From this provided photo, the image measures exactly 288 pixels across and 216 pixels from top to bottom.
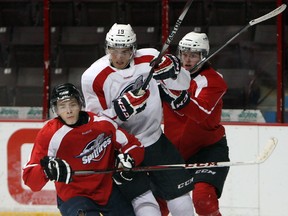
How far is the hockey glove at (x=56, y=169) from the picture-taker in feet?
12.4

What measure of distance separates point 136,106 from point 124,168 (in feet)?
0.85

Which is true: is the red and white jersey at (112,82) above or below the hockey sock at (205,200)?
above

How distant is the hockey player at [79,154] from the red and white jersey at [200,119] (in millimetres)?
411

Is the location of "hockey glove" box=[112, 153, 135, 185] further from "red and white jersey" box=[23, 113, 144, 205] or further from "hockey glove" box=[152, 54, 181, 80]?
"hockey glove" box=[152, 54, 181, 80]

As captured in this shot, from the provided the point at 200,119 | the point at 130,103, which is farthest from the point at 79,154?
the point at 200,119

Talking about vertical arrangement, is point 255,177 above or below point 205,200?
below

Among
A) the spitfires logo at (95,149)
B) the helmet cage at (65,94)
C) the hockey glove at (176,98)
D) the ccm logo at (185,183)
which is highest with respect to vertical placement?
the helmet cage at (65,94)

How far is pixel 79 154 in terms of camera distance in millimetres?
3979

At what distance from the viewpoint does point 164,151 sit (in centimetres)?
425

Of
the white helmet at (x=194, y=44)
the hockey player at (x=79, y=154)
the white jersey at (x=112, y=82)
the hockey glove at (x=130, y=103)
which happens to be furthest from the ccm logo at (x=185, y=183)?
the white helmet at (x=194, y=44)

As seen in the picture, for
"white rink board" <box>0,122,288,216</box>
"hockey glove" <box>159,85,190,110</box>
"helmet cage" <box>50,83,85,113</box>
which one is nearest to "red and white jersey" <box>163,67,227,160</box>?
"hockey glove" <box>159,85,190,110</box>

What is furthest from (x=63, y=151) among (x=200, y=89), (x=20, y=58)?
(x=20, y=58)

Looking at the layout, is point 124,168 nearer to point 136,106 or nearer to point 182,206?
point 136,106

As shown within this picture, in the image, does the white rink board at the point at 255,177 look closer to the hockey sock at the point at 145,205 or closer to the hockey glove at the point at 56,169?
the hockey sock at the point at 145,205
